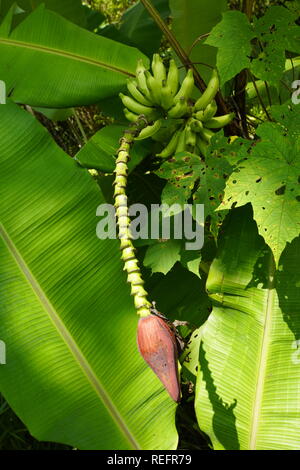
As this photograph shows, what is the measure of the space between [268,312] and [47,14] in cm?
89

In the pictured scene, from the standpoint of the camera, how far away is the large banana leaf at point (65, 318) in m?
1.08

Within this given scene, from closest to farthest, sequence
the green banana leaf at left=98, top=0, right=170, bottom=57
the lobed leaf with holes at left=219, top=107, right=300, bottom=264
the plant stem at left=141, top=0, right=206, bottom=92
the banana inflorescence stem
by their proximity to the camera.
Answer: the banana inflorescence stem < the lobed leaf with holes at left=219, top=107, right=300, bottom=264 < the plant stem at left=141, top=0, right=206, bottom=92 < the green banana leaf at left=98, top=0, right=170, bottom=57

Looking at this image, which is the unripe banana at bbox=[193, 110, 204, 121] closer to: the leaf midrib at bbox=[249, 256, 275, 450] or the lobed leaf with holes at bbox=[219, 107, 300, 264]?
the lobed leaf with holes at bbox=[219, 107, 300, 264]

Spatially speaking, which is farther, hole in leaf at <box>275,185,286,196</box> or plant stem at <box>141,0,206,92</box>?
plant stem at <box>141,0,206,92</box>

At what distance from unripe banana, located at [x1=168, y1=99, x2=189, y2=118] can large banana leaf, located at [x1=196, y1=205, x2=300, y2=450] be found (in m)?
0.32

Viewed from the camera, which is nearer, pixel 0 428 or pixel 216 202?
pixel 216 202

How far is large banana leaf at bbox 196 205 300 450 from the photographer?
41.7 inches

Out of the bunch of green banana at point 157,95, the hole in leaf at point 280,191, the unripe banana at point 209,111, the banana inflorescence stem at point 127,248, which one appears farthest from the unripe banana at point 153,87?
the hole in leaf at point 280,191

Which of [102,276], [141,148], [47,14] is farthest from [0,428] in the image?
[47,14]

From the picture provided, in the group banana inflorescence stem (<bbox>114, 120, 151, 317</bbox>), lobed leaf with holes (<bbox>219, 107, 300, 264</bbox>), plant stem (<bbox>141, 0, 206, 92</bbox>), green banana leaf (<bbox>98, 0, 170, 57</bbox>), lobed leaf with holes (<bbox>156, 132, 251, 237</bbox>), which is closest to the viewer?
banana inflorescence stem (<bbox>114, 120, 151, 317</bbox>)

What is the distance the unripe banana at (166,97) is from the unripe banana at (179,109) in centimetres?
1

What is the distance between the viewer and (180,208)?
1.07 meters

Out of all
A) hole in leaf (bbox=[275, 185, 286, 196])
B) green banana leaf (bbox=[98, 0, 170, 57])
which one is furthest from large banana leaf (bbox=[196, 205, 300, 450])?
green banana leaf (bbox=[98, 0, 170, 57])

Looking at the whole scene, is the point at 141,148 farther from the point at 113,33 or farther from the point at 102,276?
the point at 113,33
